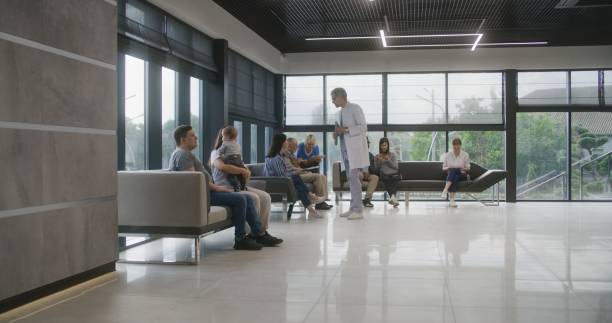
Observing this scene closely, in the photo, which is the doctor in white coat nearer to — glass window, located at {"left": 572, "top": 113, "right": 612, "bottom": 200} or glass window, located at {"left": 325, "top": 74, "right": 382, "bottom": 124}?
glass window, located at {"left": 325, "top": 74, "right": 382, "bottom": 124}

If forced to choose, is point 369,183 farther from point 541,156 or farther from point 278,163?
point 541,156

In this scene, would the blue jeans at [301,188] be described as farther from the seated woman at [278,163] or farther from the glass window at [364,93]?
the glass window at [364,93]

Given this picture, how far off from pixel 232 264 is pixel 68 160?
59.1 inches

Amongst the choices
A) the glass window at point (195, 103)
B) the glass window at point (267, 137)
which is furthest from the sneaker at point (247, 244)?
the glass window at point (267, 137)

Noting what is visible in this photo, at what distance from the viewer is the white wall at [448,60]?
11.3 m

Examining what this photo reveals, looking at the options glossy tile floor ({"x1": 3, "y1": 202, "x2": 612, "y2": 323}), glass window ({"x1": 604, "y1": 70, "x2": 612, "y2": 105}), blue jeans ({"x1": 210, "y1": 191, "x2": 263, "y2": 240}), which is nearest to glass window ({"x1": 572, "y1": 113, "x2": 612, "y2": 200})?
glass window ({"x1": 604, "y1": 70, "x2": 612, "y2": 105})

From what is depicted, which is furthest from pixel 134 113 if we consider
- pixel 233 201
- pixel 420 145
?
pixel 420 145

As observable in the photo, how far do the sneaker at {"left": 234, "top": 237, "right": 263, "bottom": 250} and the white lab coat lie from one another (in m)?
2.58

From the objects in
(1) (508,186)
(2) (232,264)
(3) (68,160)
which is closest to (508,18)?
(1) (508,186)

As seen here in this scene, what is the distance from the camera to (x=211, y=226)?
4.67 m

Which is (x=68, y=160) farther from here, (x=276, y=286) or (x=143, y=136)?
(x=143, y=136)

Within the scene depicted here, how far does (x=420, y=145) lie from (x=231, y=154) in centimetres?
706

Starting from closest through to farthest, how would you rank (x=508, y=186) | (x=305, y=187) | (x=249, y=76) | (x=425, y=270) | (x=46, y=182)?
(x=46, y=182) → (x=425, y=270) → (x=305, y=187) → (x=249, y=76) → (x=508, y=186)

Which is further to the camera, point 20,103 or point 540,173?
point 540,173
